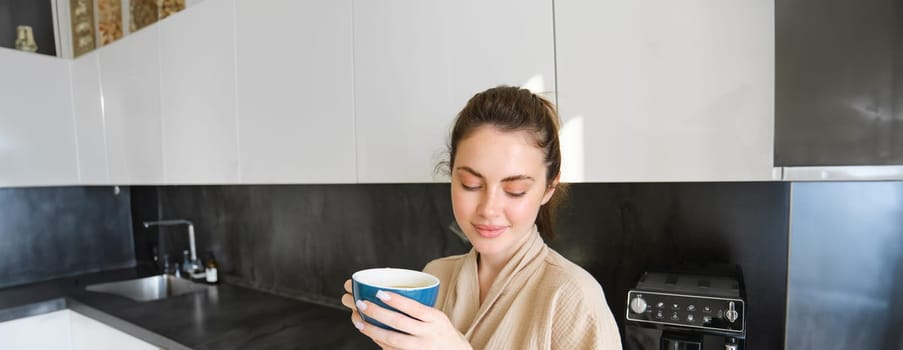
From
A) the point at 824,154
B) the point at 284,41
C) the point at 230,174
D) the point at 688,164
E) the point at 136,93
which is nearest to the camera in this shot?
the point at 824,154

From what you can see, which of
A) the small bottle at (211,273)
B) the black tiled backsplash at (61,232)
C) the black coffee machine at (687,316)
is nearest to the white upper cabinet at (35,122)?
the black tiled backsplash at (61,232)

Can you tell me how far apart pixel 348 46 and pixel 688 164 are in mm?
868

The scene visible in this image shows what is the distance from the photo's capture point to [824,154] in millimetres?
663

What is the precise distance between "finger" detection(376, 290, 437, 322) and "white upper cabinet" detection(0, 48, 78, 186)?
8.02 ft

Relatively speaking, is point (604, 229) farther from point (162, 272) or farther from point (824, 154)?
point (162, 272)

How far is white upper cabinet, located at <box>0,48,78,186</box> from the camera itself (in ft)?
6.85

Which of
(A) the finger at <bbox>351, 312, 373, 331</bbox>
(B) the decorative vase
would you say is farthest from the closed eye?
(B) the decorative vase

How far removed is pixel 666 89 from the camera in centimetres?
84

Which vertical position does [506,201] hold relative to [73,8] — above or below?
below

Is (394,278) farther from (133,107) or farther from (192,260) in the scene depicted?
(192,260)

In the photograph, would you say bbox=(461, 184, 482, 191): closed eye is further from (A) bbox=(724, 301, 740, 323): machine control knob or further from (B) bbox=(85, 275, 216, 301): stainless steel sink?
(B) bbox=(85, 275, 216, 301): stainless steel sink

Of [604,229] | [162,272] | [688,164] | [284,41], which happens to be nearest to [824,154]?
[688,164]

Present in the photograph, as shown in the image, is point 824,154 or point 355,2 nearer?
point 824,154

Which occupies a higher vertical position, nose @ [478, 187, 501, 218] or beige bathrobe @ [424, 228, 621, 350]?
nose @ [478, 187, 501, 218]
